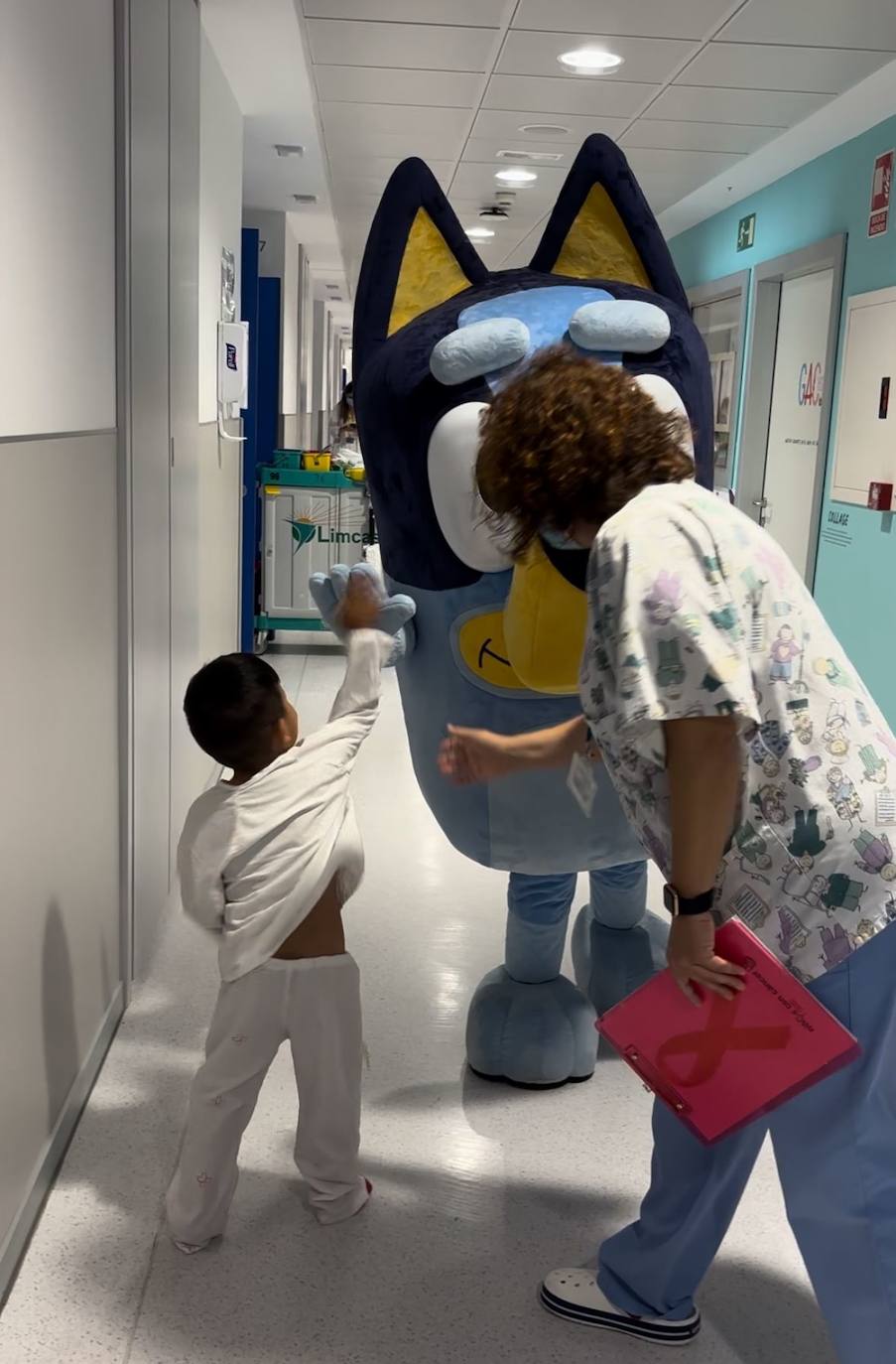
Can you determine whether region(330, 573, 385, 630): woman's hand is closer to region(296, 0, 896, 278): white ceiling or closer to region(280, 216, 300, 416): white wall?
region(296, 0, 896, 278): white ceiling

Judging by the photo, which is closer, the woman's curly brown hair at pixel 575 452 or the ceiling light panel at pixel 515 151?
the woman's curly brown hair at pixel 575 452

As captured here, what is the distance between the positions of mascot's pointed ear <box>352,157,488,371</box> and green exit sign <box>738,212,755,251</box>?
483 centimetres

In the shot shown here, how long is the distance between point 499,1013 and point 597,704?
1.22 m

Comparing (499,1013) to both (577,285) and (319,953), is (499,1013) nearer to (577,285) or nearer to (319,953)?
(319,953)

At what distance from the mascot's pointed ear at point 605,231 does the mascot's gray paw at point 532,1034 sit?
4.59ft

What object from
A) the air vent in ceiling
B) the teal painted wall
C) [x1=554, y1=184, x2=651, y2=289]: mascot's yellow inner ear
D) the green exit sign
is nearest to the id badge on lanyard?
[x1=554, y1=184, x2=651, y2=289]: mascot's yellow inner ear

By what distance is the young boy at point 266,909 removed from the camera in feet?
5.99

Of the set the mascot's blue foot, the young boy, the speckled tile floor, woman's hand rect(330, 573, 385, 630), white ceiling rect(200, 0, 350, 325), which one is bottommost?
the speckled tile floor

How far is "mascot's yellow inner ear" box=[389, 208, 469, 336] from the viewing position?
237cm

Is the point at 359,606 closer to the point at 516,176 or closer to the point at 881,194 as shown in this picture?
the point at 881,194

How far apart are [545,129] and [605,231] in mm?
3040

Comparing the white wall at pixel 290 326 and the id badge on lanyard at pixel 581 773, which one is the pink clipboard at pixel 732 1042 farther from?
the white wall at pixel 290 326

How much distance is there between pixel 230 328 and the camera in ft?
13.9

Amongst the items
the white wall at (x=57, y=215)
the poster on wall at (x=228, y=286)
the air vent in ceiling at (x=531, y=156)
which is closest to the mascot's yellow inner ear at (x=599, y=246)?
the white wall at (x=57, y=215)
